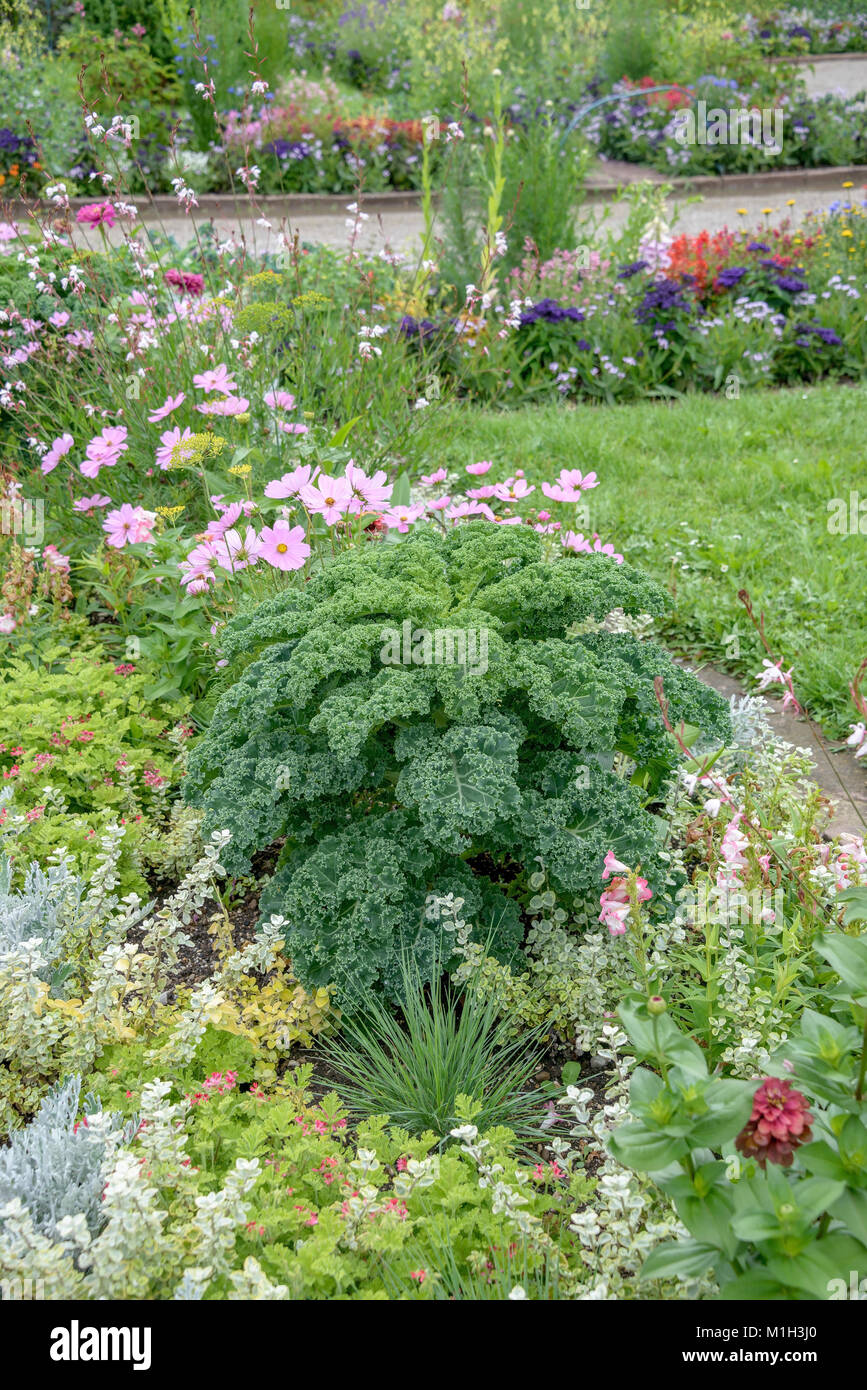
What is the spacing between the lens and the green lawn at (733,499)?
4098mm

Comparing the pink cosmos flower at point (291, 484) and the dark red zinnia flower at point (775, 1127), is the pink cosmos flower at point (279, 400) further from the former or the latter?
the dark red zinnia flower at point (775, 1127)

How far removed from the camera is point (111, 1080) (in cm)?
217

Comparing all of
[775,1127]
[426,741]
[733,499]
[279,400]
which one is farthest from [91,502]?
[775,1127]

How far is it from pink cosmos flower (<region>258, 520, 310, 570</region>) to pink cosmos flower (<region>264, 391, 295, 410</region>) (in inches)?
42.7

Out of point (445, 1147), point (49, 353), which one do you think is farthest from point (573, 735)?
point (49, 353)

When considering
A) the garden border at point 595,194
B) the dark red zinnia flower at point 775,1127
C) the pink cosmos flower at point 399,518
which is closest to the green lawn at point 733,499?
the pink cosmos flower at point 399,518

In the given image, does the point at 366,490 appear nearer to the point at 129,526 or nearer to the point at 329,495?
the point at 329,495

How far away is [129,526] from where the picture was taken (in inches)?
135

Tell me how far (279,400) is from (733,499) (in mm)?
2526

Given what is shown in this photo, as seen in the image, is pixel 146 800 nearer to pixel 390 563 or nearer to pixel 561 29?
pixel 390 563

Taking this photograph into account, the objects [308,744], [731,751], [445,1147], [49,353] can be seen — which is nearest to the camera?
[445,1147]

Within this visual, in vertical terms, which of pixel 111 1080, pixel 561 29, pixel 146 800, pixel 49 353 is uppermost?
pixel 561 29

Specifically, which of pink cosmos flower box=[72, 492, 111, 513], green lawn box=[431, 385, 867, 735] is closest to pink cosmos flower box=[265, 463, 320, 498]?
pink cosmos flower box=[72, 492, 111, 513]
